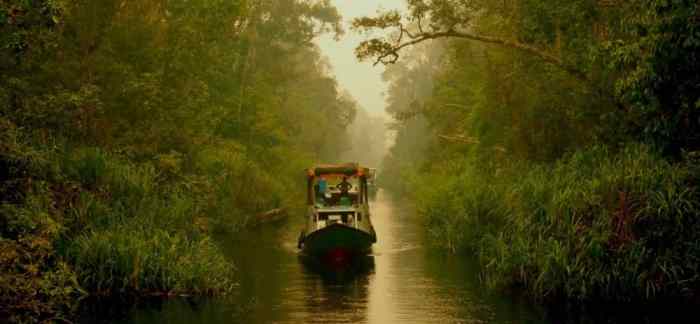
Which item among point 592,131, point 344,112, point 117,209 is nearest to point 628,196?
point 592,131

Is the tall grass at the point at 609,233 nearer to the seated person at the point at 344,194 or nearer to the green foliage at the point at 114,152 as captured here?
the green foliage at the point at 114,152

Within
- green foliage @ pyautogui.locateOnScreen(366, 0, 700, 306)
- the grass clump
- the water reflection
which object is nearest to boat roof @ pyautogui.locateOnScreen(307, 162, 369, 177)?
the water reflection

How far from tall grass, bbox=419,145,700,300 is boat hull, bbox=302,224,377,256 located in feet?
17.3

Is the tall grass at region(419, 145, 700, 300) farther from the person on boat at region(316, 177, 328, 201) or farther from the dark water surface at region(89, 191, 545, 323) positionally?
the person on boat at region(316, 177, 328, 201)

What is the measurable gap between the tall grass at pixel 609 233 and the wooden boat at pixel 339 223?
18.1 feet

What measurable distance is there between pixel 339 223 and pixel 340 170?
9.87 feet

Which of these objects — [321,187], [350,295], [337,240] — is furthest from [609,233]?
[321,187]

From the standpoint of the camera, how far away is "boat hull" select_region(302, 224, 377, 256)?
76.6ft

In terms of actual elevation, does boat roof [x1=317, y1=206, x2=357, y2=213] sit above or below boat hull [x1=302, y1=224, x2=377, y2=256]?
above

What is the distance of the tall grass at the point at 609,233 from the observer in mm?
15578

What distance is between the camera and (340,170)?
25.8 metres

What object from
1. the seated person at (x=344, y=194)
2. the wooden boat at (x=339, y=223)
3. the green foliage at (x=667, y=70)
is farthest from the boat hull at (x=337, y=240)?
the green foliage at (x=667, y=70)

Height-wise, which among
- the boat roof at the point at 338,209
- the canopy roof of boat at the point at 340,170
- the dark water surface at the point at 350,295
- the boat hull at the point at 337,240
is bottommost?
the dark water surface at the point at 350,295

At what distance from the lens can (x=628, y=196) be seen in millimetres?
16219
